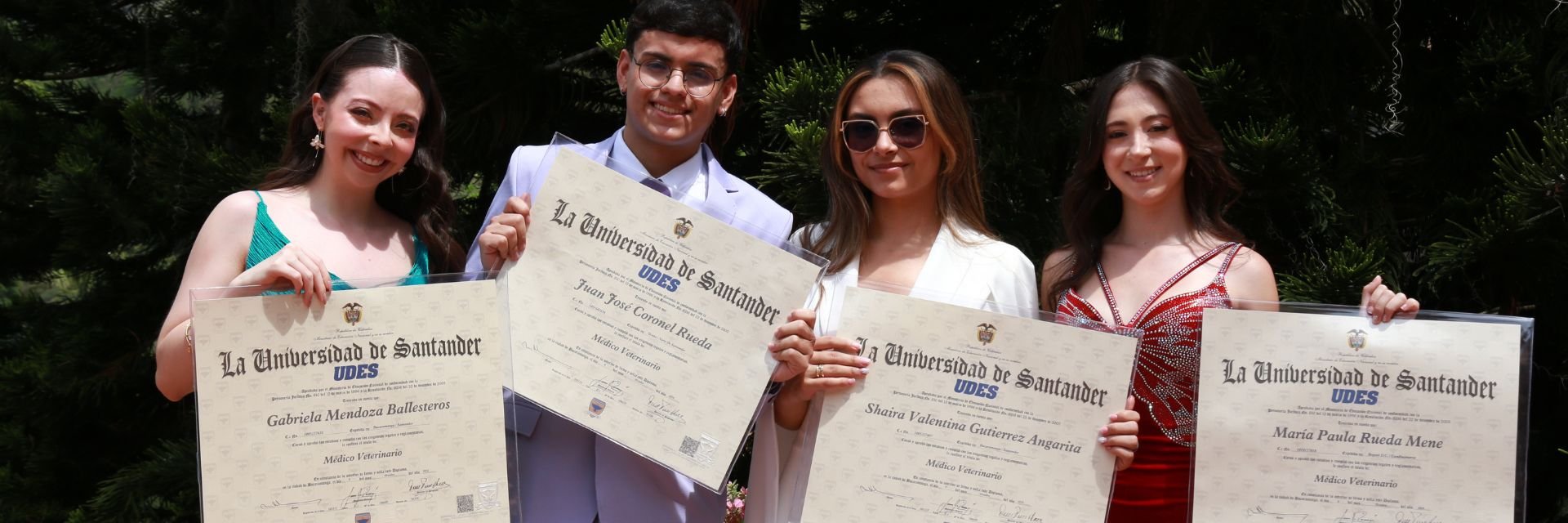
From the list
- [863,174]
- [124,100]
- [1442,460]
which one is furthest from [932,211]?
[124,100]

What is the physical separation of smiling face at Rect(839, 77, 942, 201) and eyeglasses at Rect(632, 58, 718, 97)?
0.41 meters

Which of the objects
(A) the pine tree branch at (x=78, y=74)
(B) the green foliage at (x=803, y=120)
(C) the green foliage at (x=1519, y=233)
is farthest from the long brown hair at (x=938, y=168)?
(A) the pine tree branch at (x=78, y=74)

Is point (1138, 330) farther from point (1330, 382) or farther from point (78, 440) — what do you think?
point (78, 440)

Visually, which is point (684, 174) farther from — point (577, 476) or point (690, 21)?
point (577, 476)

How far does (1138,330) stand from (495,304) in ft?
4.64

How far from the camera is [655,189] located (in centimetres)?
275

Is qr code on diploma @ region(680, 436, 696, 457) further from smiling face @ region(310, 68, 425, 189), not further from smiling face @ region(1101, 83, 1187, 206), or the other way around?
smiling face @ region(1101, 83, 1187, 206)
